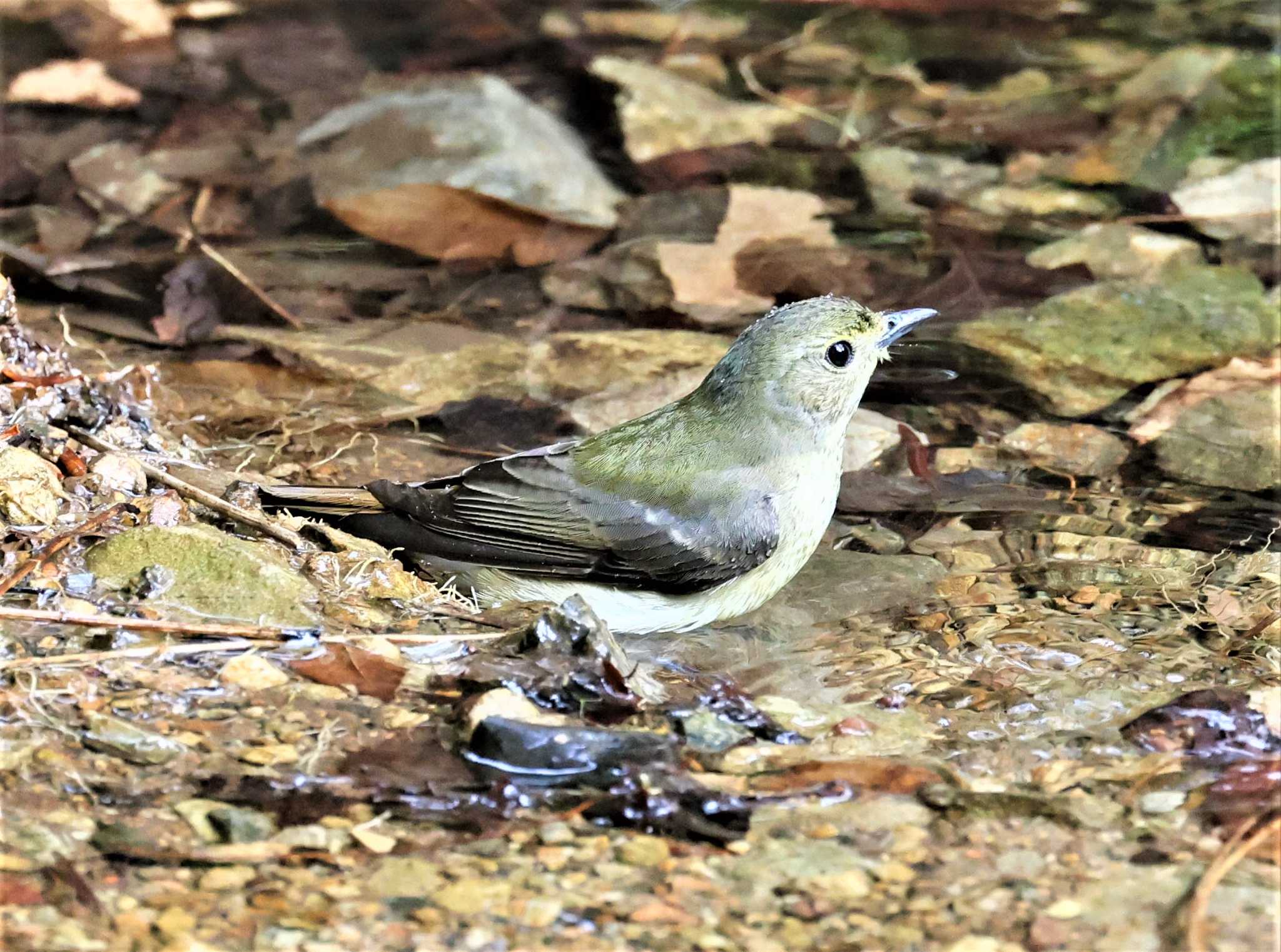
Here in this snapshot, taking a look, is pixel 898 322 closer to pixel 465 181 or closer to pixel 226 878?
pixel 226 878

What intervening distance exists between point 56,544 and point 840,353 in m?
2.49

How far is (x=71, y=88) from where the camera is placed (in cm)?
908

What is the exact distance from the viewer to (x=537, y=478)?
16.3 ft

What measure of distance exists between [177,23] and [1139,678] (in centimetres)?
811

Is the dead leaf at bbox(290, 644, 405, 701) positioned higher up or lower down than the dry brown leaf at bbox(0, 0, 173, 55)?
lower down

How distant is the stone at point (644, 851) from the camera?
3.46 metres

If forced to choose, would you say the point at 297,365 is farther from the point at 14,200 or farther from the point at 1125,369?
the point at 1125,369

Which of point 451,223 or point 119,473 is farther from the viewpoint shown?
point 451,223

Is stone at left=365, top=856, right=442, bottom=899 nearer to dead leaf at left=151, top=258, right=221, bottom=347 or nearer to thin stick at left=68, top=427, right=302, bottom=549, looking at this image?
thin stick at left=68, top=427, right=302, bottom=549

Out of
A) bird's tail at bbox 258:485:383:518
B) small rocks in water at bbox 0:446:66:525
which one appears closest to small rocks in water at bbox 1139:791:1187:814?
bird's tail at bbox 258:485:383:518

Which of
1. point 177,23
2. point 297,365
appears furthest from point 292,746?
point 177,23

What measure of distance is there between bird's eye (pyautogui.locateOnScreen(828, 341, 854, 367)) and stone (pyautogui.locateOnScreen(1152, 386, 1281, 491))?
4.98 feet

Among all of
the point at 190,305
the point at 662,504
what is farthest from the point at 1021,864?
the point at 190,305

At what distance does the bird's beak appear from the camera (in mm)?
5176
